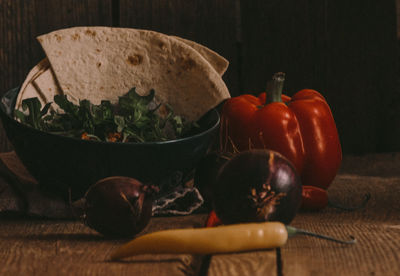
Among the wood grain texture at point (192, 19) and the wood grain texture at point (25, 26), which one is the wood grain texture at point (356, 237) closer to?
the wood grain texture at point (192, 19)

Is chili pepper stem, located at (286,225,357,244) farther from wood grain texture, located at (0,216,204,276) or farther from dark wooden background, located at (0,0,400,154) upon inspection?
dark wooden background, located at (0,0,400,154)

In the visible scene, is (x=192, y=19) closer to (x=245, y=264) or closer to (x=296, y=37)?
(x=296, y=37)

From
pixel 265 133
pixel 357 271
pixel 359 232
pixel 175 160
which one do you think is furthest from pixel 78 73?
pixel 357 271

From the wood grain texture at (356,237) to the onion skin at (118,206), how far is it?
39cm

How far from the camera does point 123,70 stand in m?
2.19

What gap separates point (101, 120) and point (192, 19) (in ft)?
3.05

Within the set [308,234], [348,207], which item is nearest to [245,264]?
[308,234]

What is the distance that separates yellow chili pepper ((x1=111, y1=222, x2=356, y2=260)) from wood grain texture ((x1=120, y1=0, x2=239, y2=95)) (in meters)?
1.37

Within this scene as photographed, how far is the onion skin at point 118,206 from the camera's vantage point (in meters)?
1.57

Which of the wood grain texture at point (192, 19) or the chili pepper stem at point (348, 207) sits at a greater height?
the wood grain texture at point (192, 19)

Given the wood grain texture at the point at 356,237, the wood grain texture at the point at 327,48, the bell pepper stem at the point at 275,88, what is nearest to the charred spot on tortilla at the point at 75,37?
the bell pepper stem at the point at 275,88

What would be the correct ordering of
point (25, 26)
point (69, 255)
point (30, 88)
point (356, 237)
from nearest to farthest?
point (69, 255)
point (356, 237)
point (30, 88)
point (25, 26)

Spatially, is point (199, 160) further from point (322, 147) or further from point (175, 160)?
point (322, 147)

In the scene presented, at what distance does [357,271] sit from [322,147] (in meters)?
0.97
